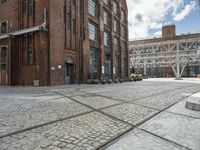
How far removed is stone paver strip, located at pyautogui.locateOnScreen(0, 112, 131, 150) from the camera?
277 centimetres

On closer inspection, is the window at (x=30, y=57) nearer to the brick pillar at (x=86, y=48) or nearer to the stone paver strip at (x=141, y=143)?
the brick pillar at (x=86, y=48)

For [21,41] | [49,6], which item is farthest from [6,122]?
[21,41]

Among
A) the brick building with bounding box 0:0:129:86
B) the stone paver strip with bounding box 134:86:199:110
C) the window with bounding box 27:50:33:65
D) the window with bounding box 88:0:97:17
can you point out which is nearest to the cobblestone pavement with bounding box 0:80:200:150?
the stone paver strip with bounding box 134:86:199:110

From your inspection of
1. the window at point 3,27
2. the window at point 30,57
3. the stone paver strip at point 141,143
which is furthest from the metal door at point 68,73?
the stone paver strip at point 141,143

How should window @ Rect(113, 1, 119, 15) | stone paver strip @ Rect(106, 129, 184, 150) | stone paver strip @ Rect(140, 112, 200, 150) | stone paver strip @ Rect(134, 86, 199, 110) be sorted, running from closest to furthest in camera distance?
stone paver strip @ Rect(106, 129, 184, 150), stone paver strip @ Rect(140, 112, 200, 150), stone paver strip @ Rect(134, 86, 199, 110), window @ Rect(113, 1, 119, 15)

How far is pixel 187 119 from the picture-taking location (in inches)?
176

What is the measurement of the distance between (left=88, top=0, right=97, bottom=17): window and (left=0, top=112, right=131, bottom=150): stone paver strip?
23862 mm

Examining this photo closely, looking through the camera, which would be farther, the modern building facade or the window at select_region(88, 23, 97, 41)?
the modern building facade

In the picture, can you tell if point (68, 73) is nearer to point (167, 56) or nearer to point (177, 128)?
point (177, 128)

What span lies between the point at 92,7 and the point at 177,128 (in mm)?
25772

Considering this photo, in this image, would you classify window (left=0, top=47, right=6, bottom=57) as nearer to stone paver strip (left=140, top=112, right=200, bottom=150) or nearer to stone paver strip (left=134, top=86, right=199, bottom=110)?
stone paver strip (left=134, top=86, right=199, bottom=110)

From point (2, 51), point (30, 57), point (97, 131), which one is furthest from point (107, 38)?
point (97, 131)

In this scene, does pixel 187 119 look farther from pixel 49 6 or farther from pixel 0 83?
pixel 0 83

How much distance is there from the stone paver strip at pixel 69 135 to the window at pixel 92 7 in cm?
2386
